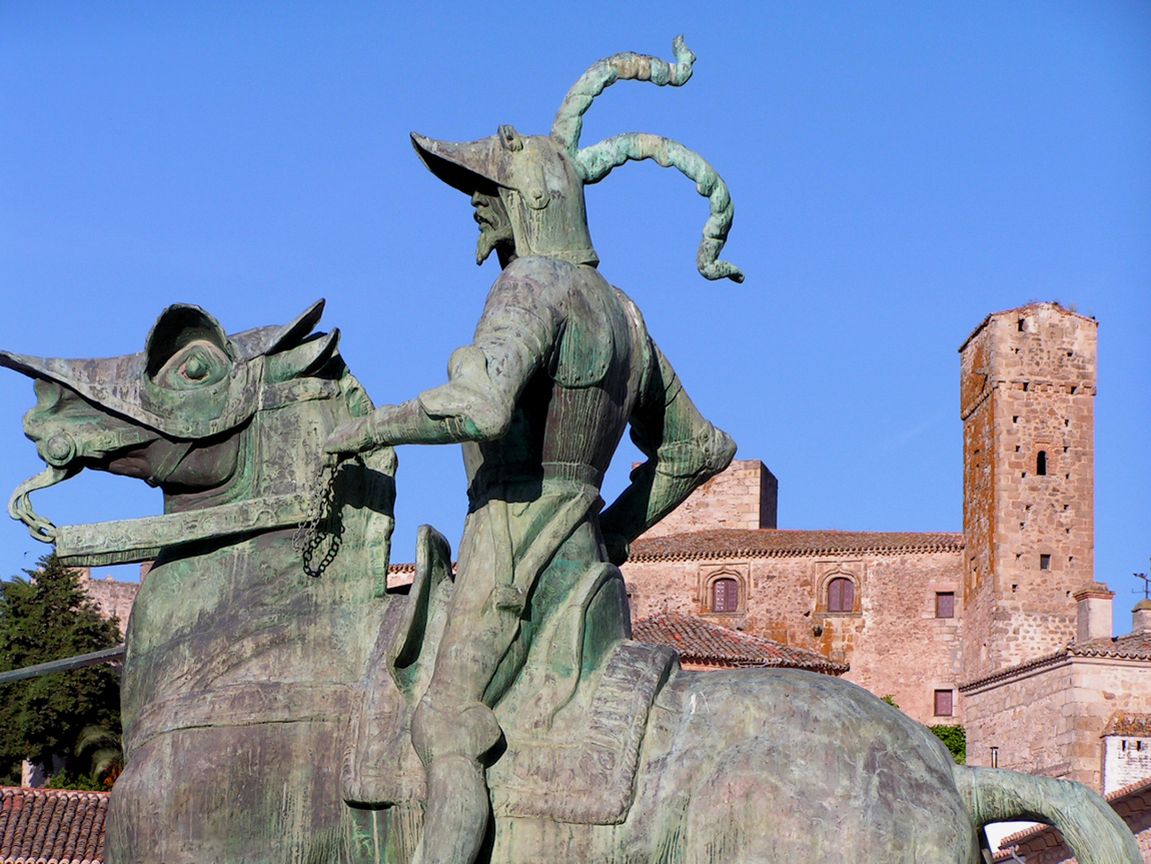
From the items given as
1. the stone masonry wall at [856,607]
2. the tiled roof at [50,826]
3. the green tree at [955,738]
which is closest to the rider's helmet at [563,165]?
the tiled roof at [50,826]

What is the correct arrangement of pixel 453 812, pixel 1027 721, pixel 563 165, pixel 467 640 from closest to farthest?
1. pixel 453 812
2. pixel 467 640
3. pixel 563 165
4. pixel 1027 721

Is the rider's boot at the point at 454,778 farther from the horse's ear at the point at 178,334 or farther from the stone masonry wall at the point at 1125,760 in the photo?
the stone masonry wall at the point at 1125,760

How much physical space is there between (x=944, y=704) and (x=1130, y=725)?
2388 centimetres

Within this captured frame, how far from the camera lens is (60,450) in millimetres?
6594

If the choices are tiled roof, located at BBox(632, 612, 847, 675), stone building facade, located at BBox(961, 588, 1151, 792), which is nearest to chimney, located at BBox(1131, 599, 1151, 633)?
stone building facade, located at BBox(961, 588, 1151, 792)

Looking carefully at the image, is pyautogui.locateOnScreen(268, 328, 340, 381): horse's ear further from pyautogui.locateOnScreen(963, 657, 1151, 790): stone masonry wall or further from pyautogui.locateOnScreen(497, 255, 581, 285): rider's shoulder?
pyautogui.locateOnScreen(963, 657, 1151, 790): stone masonry wall

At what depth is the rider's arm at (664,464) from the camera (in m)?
7.00

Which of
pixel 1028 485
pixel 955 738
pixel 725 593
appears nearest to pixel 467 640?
pixel 955 738

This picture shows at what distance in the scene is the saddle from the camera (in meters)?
6.10

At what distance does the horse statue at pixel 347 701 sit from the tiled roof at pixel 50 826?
30.4 m

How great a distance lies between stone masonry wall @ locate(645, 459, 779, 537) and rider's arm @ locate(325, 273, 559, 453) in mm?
75054

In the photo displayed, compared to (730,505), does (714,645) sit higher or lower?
lower

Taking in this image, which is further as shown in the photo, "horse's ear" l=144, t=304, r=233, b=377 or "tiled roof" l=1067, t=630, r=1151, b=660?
"tiled roof" l=1067, t=630, r=1151, b=660

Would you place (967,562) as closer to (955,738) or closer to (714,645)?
(955,738)
